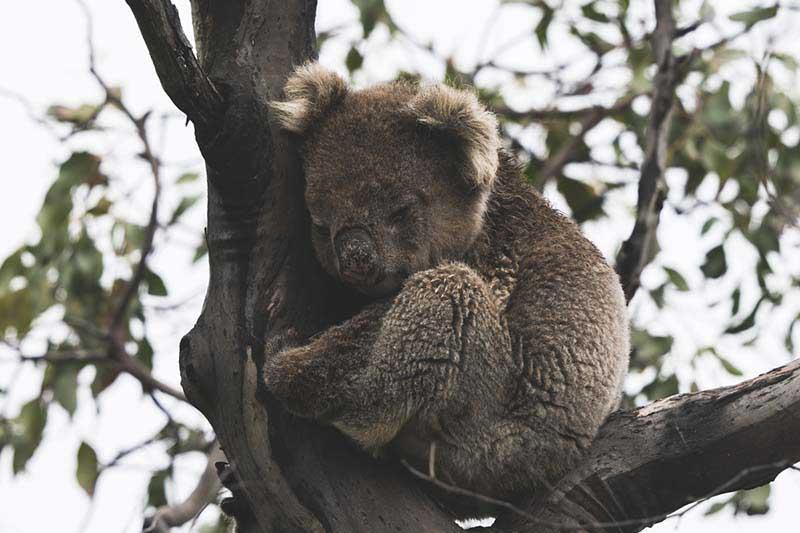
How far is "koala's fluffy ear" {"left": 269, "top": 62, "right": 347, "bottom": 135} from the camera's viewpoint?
10.6 ft

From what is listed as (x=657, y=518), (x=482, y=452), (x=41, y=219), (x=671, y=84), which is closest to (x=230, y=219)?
(x=482, y=452)

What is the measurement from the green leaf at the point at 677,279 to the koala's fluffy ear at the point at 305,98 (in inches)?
115

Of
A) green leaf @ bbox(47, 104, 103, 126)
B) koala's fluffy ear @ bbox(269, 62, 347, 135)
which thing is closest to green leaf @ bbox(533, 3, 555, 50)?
green leaf @ bbox(47, 104, 103, 126)

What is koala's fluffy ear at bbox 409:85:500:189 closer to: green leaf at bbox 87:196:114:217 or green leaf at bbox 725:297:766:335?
green leaf at bbox 725:297:766:335

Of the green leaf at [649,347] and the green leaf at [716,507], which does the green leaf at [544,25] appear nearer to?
the green leaf at [649,347]

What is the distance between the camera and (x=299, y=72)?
331cm

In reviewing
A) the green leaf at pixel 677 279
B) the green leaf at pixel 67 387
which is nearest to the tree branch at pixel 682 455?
the green leaf at pixel 677 279

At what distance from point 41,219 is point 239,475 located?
316 centimetres

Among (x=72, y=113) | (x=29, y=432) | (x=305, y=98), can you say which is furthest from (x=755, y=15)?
(x=29, y=432)

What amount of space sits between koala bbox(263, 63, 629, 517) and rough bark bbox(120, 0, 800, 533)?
0.29ft

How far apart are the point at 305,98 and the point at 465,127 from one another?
0.54 m

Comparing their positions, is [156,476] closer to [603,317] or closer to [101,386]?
[101,386]

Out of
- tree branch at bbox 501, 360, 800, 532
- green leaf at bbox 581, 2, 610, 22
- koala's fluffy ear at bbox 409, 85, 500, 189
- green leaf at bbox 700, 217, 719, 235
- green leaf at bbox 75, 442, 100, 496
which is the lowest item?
tree branch at bbox 501, 360, 800, 532

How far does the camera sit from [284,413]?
9.49 ft
